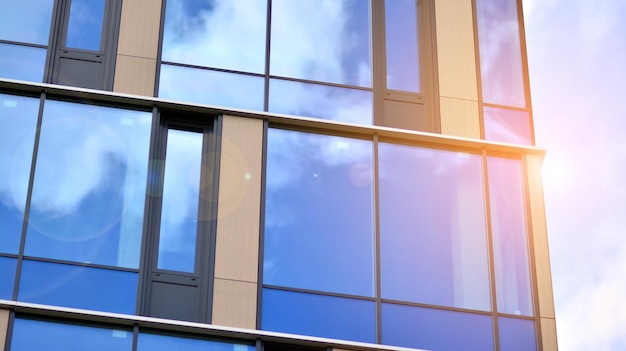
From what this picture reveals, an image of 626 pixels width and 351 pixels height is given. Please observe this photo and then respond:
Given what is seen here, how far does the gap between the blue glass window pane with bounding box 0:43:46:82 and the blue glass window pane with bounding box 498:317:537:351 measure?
8.69 metres

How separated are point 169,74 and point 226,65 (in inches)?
40.5

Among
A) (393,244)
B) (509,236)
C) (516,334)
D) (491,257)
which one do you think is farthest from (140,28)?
(516,334)

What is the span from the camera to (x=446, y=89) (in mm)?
22859

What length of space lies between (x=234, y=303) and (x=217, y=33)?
514 centimetres

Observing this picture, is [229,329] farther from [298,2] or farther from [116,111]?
[298,2]

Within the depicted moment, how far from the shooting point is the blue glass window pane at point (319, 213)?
68.4ft

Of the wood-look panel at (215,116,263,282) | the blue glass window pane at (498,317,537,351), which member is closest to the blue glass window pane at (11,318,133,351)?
the wood-look panel at (215,116,263,282)

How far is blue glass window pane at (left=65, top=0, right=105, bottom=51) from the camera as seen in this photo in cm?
2194

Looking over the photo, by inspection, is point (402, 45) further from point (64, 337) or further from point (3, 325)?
point (3, 325)

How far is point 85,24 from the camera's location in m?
22.1

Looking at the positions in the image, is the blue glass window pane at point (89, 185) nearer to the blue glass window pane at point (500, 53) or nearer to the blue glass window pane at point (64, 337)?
the blue glass window pane at point (64, 337)

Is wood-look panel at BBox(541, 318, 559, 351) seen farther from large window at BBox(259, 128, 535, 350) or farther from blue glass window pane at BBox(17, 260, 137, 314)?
blue glass window pane at BBox(17, 260, 137, 314)

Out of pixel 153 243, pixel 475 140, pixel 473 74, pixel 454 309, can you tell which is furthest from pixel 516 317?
pixel 153 243

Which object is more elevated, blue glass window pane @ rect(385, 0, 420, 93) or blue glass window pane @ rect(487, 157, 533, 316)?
blue glass window pane @ rect(385, 0, 420, 93)
